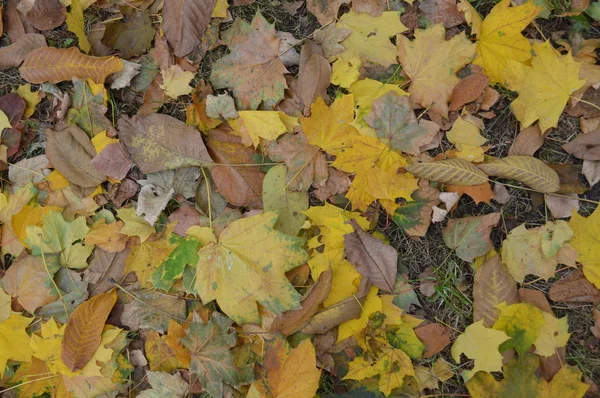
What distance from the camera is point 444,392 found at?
74.9 inches

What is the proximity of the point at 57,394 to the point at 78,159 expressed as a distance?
3.30ft

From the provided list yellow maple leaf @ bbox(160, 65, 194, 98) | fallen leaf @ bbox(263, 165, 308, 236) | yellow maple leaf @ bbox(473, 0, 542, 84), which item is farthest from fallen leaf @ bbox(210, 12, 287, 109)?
yellow maple leaf @ bbox(473, 0, 542, 84)

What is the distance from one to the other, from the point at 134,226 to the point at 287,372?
879 mm

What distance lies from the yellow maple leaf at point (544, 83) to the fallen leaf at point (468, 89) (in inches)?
4.2

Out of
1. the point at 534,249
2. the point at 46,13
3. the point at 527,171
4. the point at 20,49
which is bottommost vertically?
the point at 534,249

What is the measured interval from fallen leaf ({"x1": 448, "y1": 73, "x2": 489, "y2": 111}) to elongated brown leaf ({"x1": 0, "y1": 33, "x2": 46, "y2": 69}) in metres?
1.85

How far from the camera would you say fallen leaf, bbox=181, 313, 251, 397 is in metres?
1.92

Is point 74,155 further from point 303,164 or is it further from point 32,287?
point 303,164

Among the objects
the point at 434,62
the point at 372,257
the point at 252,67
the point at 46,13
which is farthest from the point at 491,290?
the point at 46,13

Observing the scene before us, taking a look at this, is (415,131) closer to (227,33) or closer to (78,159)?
(227,33)

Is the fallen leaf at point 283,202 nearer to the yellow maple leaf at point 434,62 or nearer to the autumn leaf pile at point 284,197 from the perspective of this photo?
the autumn leaf pile at point 284,197

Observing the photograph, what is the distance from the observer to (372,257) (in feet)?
6.26

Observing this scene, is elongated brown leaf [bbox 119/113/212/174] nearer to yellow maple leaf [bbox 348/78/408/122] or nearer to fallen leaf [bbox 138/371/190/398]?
yellow maple leaf [bbox 348/78/408/122]

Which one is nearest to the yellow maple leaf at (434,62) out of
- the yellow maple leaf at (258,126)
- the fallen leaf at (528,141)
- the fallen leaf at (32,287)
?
the fallen leaf at (528,141)
